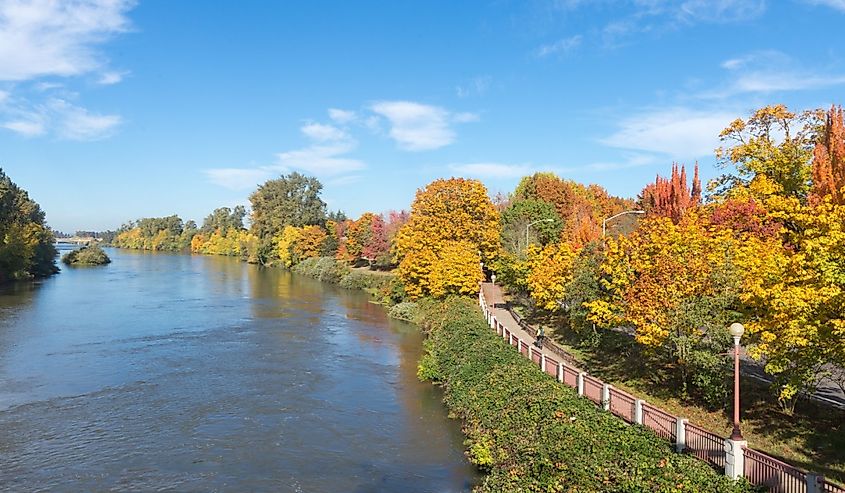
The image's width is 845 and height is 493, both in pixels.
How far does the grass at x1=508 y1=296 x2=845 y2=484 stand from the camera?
1508 cm

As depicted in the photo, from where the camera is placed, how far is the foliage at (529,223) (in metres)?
56.0

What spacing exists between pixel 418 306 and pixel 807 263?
33804 millimetres

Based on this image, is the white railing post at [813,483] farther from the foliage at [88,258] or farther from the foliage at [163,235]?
the foliage at [163,235]

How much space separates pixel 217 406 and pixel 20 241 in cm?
6159

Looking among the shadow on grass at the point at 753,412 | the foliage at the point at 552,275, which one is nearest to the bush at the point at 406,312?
the foliage at the point at 552,275

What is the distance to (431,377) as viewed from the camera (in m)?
28.9

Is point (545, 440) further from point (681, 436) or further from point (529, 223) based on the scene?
point (529, 223)

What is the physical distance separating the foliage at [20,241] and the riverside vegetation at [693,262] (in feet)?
122

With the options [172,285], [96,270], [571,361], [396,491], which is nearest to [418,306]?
[571,361]

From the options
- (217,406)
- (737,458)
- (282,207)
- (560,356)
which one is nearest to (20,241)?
(282,207)

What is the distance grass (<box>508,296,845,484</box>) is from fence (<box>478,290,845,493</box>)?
2.64 meters

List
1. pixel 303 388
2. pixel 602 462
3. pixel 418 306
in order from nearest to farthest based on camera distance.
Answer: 1. pixel 602 462
2. pixel 303 388
3. pixel 418 306

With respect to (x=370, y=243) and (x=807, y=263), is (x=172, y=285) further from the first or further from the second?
(x=807, y=263)

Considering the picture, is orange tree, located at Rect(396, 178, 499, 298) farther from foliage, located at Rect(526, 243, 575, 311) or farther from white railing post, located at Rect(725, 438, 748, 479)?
white railing post, located at Rect(725, 438, 748, 479)
